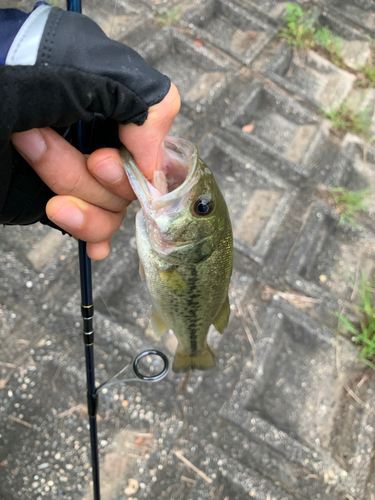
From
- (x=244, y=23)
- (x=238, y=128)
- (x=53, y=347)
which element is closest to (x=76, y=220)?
(x=53, y=347)

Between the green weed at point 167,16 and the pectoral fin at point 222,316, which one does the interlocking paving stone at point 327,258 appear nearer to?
the pectoral fin at point 222,316

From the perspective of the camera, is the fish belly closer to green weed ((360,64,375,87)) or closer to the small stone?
the small stone

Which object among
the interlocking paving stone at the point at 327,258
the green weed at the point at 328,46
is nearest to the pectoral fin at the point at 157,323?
the interlocking paving stone at the point at 327,258

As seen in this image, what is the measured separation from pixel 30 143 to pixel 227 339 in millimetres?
1938

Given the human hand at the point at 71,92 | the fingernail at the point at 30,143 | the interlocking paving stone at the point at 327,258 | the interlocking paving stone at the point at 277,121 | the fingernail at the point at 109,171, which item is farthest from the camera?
the interlocking paving stone at the point at 277,121

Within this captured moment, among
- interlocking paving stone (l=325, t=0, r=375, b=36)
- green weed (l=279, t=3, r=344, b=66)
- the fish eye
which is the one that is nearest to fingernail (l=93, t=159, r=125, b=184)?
the fish eye

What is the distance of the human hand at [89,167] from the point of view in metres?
1.10

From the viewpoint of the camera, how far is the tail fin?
1.90 metres

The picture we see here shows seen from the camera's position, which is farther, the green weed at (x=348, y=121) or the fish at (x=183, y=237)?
the green weed at (x=348, y=121)

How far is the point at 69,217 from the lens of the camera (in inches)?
47.9

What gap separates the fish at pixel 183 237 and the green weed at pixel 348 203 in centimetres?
203

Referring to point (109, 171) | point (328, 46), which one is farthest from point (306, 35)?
point (109, 171)

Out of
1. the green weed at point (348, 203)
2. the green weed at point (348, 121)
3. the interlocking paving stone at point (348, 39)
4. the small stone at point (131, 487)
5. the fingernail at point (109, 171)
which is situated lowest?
the small stone at point (131, 487)

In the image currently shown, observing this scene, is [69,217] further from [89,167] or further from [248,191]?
[248,191]
